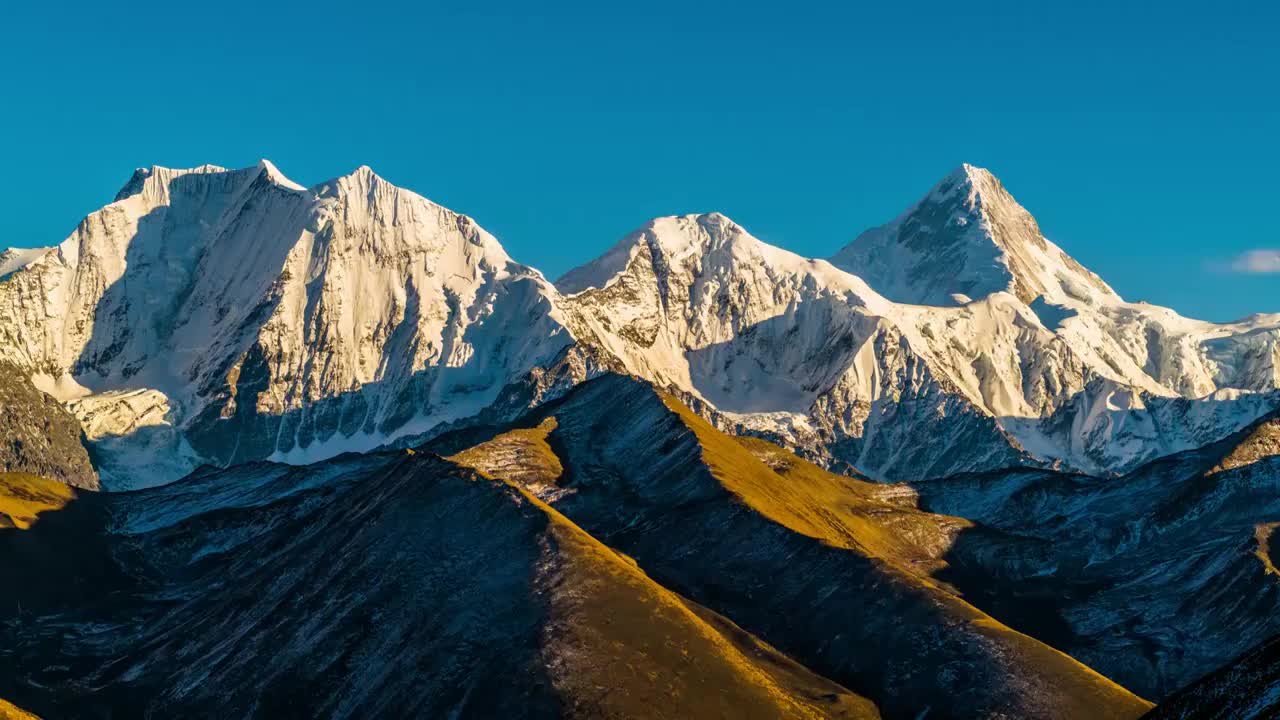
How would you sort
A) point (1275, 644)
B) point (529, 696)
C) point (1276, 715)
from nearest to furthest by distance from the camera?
1. point (1276, 715)
2. point (1275, 644)
3. point (529, 696)

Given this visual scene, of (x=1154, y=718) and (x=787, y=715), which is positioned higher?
(x=787, y=715)

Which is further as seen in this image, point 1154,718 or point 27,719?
point 27,719

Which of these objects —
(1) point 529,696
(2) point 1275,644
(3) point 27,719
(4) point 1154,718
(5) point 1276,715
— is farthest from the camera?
(1) point 529,696

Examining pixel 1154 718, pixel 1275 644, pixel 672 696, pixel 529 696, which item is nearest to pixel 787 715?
pixel 672 696

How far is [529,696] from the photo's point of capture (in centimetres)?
19750

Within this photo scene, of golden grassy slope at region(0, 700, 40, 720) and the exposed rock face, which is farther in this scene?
golden grassy slope at region(0, 700, 40, 720)

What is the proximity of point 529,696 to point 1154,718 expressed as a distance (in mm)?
89362

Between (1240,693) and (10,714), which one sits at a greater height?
(10,714)

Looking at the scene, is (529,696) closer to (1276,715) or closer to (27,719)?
(27,719)

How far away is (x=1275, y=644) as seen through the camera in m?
111

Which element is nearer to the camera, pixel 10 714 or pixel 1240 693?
pixel 1240 693

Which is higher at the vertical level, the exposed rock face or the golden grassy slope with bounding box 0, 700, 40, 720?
the golden grassy slope with bounding box 0, 700, 40, 720

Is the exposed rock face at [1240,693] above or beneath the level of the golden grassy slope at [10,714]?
beneath

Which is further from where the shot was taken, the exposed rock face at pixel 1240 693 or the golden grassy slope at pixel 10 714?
the golden grassy slope at pixel 10 714
